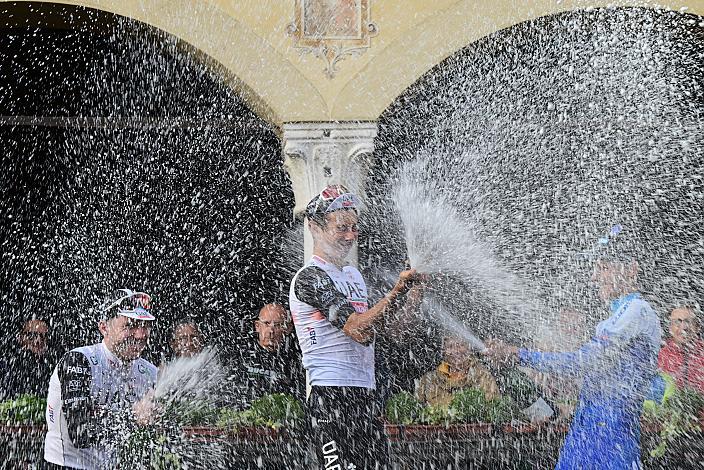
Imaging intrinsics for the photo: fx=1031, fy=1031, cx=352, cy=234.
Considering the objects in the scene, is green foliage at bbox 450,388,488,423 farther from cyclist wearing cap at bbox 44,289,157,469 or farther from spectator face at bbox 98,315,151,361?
spectator face at bbox 98,315,151,361

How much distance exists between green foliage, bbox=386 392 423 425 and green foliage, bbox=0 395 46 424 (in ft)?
6.39

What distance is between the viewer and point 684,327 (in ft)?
21.2

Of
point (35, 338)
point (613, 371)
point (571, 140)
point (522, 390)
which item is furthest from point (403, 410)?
point (571, 140)

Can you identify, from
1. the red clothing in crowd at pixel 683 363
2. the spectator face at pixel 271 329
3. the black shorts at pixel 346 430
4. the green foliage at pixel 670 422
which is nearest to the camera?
the black shorts at pixel 346 430

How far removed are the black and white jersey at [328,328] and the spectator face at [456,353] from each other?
1.98m

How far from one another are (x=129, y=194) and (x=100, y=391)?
6567mm

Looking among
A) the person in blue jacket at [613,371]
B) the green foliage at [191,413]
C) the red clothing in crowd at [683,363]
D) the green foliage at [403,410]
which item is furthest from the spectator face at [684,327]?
the green foliage at [191,413]

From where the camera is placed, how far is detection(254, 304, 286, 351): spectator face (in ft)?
21.7

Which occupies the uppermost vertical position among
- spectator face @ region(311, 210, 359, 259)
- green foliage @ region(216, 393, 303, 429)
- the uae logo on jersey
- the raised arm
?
spectator face @ region(311, 210, 359, 259)

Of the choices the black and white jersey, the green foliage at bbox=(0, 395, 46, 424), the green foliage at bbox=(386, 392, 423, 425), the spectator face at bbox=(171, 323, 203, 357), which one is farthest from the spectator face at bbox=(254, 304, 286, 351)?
the black and white jersey

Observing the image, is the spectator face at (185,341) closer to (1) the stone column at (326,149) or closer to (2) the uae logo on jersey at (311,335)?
(1) the stone column at (326,149)

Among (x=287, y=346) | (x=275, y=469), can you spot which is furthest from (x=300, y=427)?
(x=287, y=346)

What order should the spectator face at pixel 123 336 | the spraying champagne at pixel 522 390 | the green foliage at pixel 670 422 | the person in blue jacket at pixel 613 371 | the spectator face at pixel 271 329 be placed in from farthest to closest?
the spectator face at pixel 271 329
the spraying champagne at pixel 522 390
the green foliage at pixel 670 422
the person in blue jacket at pixel 613 371
the spectator face at pixel 123 336

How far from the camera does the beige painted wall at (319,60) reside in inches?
288
